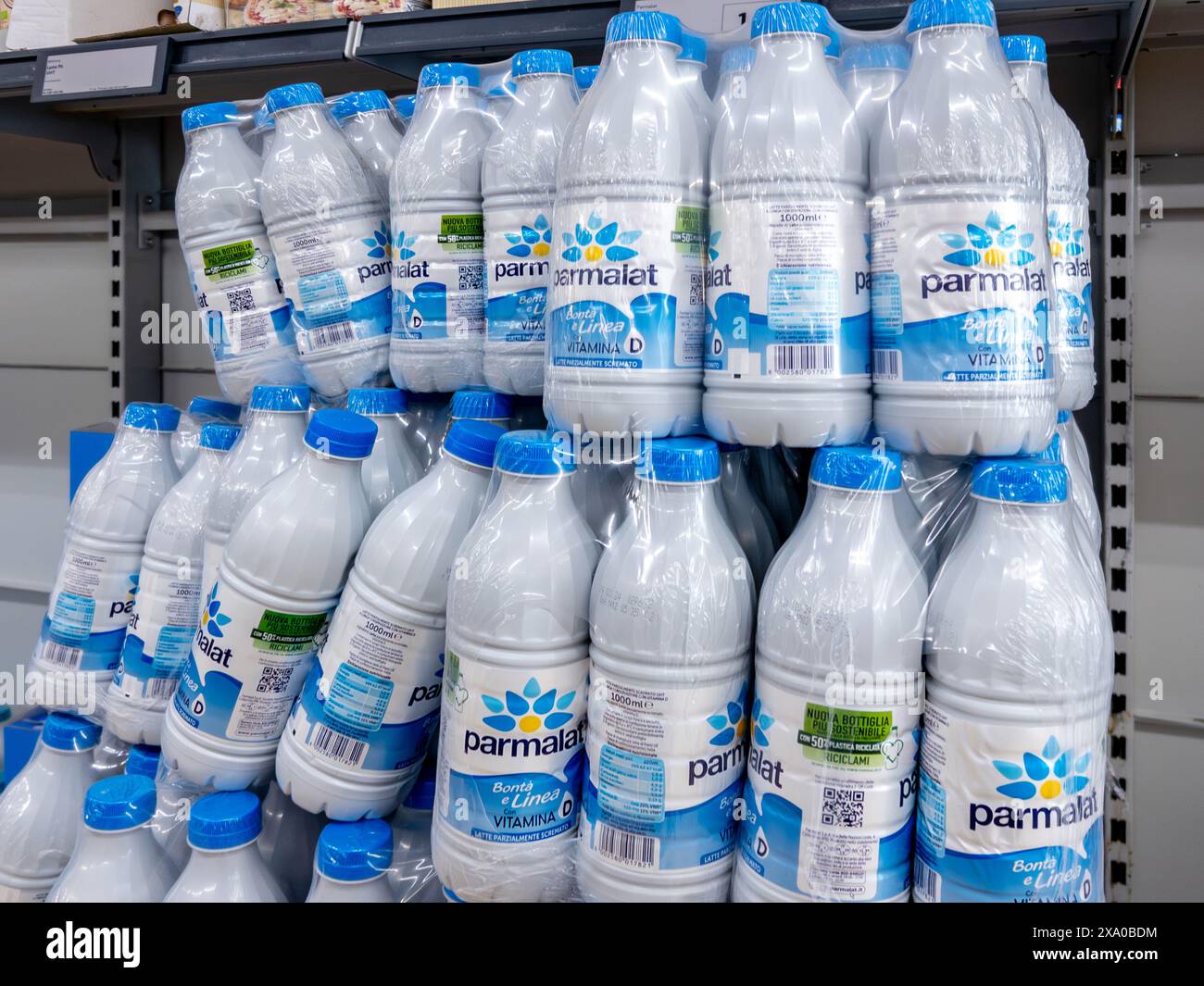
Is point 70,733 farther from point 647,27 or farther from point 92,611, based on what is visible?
point 647,27

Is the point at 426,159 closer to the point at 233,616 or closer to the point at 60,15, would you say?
the point at 233,616

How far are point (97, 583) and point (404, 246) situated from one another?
679mm

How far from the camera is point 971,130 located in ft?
2.87

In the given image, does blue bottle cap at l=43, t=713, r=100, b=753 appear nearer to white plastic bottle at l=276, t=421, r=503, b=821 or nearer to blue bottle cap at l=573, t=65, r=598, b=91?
white plastic bottle at l=276, t=421, r=503, b=821

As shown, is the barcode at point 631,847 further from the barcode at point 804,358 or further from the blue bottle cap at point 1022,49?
the blue bottle cap at point 1022,49

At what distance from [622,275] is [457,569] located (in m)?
0.33

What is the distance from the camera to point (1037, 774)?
0.81 meters

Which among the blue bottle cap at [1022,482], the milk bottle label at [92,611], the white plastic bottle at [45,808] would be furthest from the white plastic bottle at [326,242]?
the blue bottle cap at [1022,482]

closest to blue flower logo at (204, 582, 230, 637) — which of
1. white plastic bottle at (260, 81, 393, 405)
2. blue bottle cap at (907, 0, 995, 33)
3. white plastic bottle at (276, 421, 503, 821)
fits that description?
white plastic bottle at (276, 421, 503, 821)

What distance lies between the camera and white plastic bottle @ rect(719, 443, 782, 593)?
102cm

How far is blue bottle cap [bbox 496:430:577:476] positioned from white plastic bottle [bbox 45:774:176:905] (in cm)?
62

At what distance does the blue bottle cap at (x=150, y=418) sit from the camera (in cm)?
146
